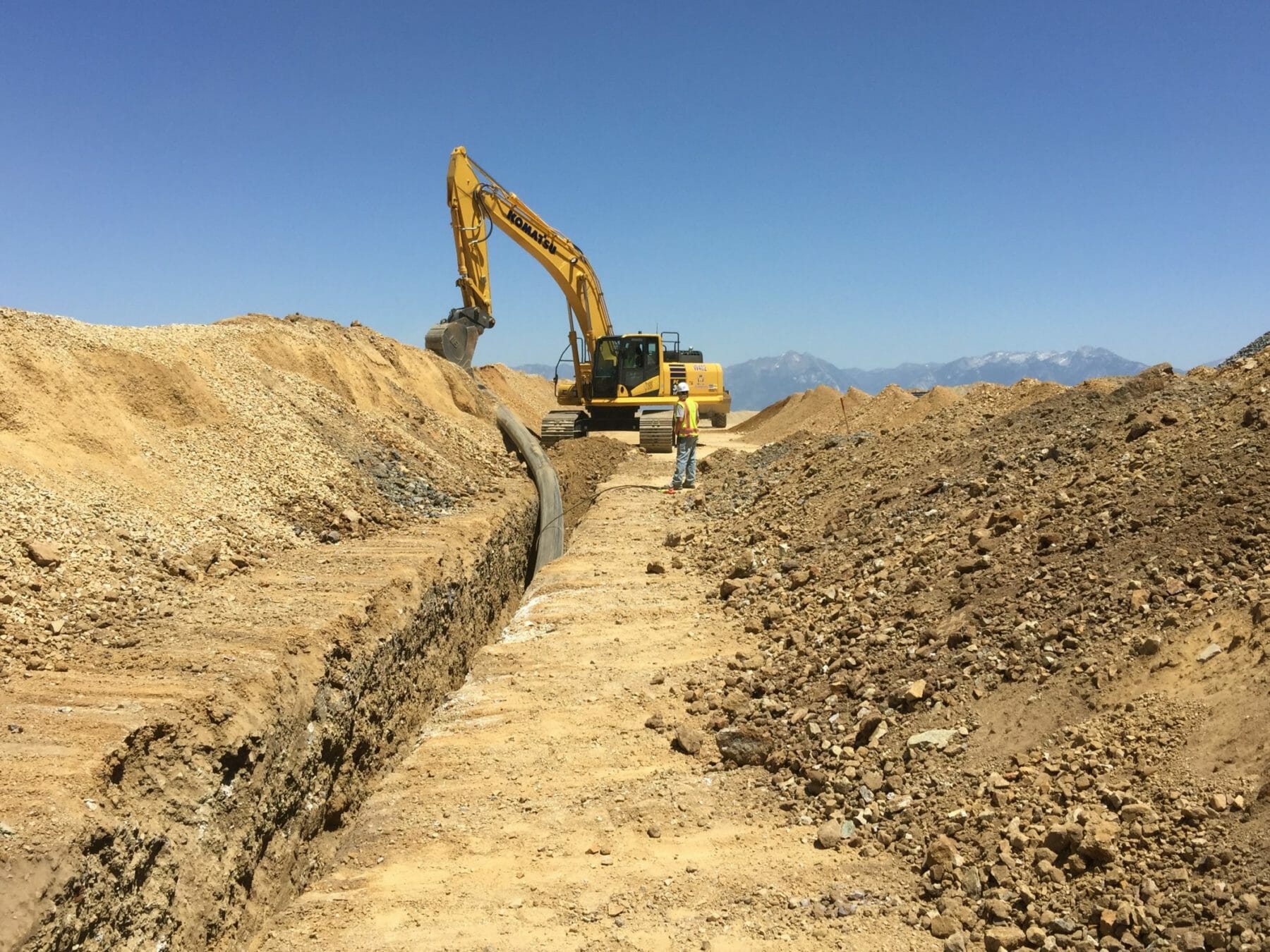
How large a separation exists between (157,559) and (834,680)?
5.40m

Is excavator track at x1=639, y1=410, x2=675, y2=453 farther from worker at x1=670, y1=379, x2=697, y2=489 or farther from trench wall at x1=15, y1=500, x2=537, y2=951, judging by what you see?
trench wall at x1=15, y1=500, x2=537, y2=951

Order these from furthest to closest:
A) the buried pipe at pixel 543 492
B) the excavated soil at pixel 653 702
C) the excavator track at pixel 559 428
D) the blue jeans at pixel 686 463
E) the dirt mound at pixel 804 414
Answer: the dirt mound at pixel 804 414 → the excavator track at pixel 559 428 → the blue jeans at pixel 686 463 → the buried pipe at pixel 543 492 → the excavated soil at pixel 653 702

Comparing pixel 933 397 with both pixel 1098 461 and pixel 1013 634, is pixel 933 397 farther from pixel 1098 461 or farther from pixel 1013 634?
pixel 1013 634

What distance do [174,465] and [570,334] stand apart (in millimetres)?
12187

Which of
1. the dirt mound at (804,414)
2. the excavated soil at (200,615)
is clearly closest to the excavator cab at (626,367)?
the dirt mound at (804,414)

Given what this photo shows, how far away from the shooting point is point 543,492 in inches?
533

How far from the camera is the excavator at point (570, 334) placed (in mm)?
18547

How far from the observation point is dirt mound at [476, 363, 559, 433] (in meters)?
28.6

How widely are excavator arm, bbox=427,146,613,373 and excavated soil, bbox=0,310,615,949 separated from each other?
6653mm

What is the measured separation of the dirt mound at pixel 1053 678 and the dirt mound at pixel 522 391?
17901 millimetres

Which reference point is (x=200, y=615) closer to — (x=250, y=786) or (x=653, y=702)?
(x=250, y=786)

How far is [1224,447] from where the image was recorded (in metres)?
5.63

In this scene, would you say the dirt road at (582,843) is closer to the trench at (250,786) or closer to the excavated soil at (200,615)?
the trench at (250,786)

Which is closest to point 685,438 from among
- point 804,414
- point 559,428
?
point 559,428
